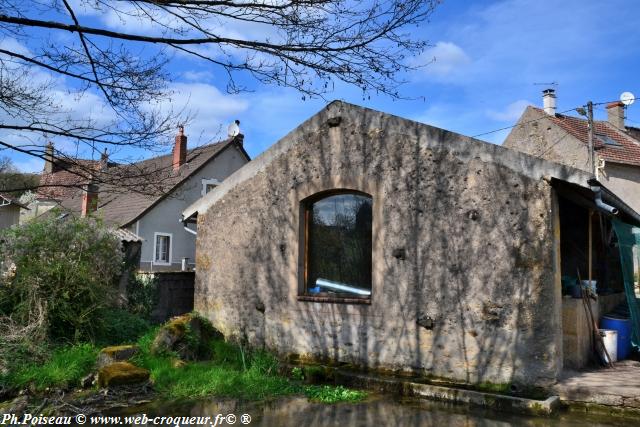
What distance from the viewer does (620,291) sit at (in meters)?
10.2

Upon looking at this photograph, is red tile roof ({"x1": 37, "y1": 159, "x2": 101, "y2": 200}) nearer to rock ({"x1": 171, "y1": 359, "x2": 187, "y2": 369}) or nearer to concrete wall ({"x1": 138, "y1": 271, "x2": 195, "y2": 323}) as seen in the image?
rock ({"x1": 171, "y1": 359, "x2": 187, "y2": 369})

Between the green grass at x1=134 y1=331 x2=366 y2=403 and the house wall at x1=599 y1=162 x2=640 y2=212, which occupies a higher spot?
the house wall at x1=599 y1=162 x2=640 y2=212

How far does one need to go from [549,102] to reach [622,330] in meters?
15.9

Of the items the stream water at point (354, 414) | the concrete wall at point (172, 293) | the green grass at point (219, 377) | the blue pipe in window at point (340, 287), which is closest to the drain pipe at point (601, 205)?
the stream water at point (354, 414)

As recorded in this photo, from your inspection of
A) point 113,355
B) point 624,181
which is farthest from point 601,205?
point 624,181

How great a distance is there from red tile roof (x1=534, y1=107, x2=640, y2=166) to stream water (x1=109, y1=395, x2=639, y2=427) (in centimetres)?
1617

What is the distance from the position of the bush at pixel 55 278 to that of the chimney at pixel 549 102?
18.6m

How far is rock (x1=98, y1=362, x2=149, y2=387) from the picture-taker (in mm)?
6984

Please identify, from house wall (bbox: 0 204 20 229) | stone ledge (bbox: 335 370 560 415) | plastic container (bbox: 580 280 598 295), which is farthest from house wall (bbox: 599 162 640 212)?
house wall (bbox: 0 204 20 229)

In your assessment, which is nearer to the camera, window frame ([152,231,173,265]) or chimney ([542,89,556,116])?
window frame ([152,231,173,265])

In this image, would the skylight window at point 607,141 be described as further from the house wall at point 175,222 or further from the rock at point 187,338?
the rock at point 187,338

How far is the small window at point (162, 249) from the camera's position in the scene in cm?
2020

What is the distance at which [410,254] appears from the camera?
300 inches

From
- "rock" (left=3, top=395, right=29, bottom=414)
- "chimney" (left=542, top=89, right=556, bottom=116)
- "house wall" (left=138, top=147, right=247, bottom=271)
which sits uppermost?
"chimney" (left=542, top=89, right=556, bottom=116)
